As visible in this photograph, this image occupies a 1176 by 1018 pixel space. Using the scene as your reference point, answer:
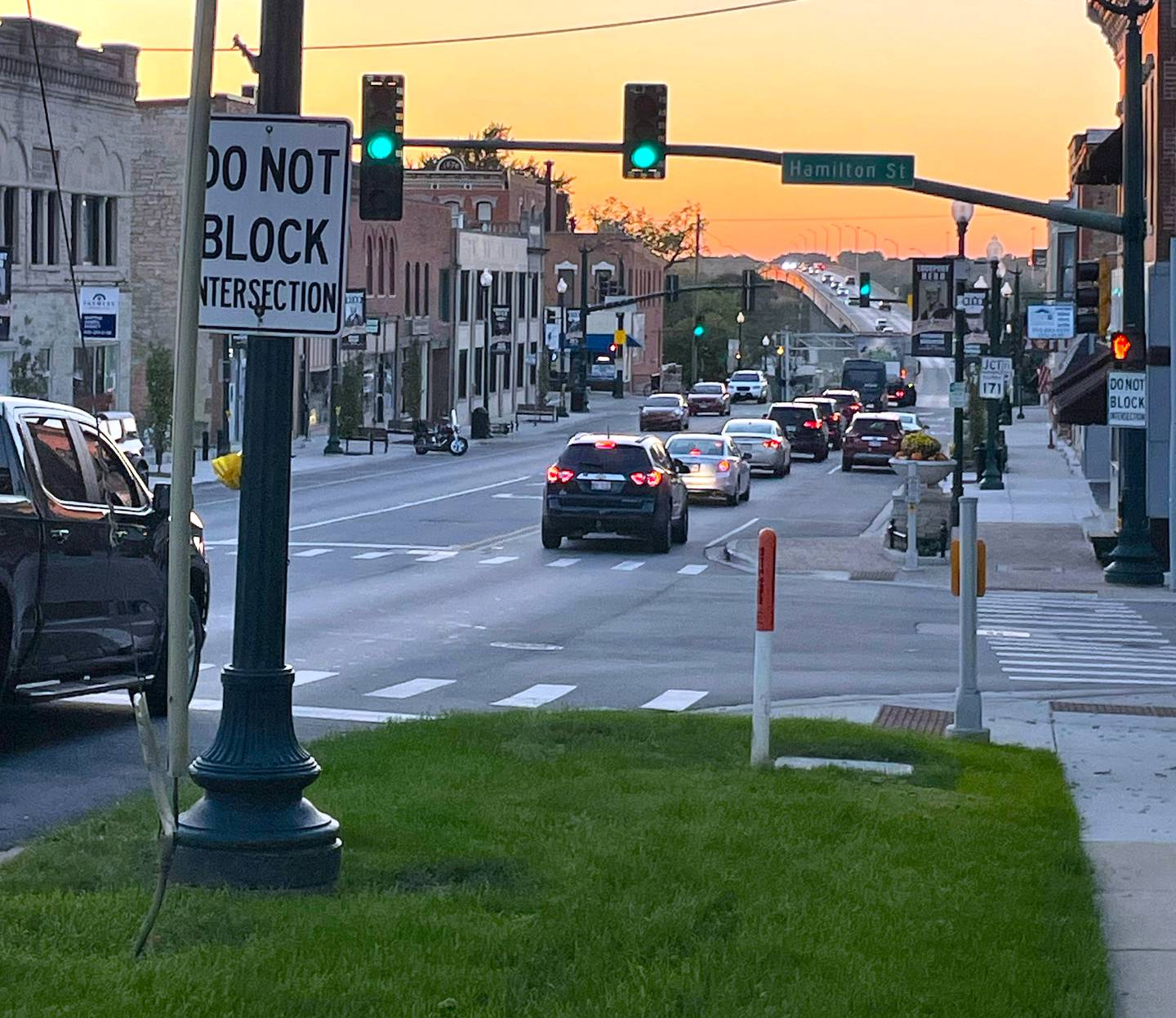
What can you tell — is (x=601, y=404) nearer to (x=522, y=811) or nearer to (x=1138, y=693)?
(x=1138, y=693)

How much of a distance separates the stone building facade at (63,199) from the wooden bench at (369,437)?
7.69 metres

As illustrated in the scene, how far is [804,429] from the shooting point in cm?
6375

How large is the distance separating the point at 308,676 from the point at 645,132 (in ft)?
36.8

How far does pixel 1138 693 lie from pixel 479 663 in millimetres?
5417

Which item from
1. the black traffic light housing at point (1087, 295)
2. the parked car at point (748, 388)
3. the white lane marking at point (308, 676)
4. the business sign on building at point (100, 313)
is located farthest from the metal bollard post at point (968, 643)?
the parked car at point (748, 388)

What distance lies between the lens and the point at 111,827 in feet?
29.1

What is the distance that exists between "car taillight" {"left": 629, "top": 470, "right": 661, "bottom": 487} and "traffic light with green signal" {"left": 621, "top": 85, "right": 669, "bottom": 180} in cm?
633

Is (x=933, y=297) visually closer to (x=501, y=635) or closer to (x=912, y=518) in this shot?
(x=912, y=518)

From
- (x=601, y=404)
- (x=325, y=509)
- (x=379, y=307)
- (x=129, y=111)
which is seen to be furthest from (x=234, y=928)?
(x=601, y=404)

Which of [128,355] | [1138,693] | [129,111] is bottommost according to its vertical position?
[1138,693]

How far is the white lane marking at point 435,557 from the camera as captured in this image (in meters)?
28.7

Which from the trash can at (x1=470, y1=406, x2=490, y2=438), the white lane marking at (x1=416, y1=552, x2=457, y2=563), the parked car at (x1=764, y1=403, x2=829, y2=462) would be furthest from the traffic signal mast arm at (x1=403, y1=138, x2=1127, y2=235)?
the trash can at (x1=470, y1=406, x2=490, y2=438)

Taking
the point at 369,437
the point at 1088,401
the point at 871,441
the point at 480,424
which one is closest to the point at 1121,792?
the point at 1088,401

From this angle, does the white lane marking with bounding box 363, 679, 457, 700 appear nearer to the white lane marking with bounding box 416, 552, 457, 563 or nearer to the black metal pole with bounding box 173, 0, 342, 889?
the black metal pole with bounding box 173, 0, 342, 889
